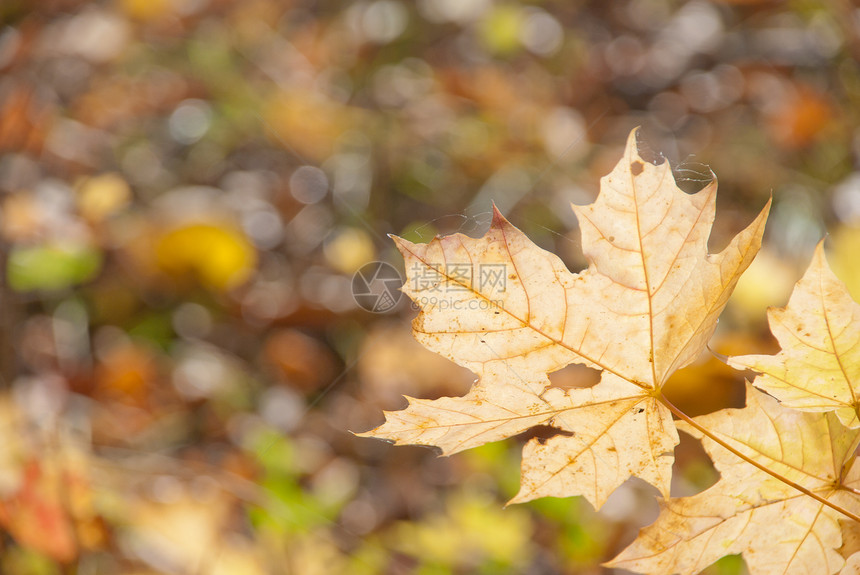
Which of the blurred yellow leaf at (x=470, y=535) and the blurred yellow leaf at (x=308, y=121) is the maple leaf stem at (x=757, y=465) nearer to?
the blurred yellow leaf at (x=470, y=535)

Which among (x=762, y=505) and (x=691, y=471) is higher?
(x=762, y=505)

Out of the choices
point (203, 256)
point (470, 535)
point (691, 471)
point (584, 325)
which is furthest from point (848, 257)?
point (203, 256)

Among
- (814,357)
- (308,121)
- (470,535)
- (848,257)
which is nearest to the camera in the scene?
(814,357)

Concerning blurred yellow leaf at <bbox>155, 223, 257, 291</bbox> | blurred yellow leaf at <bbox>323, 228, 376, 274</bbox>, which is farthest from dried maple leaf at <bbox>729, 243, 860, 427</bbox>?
blurred yellow leaf at <bbox>155, 223, 257, 291</bbox>

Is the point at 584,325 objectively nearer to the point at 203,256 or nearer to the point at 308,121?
the point at 203,256

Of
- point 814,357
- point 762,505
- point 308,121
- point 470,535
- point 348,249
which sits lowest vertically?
point 470,535

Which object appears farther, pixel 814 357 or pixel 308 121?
pixel 308 121
